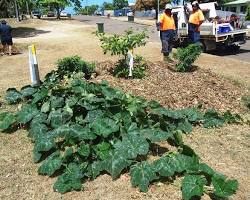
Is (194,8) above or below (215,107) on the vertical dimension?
above

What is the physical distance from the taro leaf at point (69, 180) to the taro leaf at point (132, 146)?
0.53 m

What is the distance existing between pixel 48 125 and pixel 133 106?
48.7 inches

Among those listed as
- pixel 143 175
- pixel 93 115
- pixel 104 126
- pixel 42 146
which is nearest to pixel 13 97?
pixel 93 115

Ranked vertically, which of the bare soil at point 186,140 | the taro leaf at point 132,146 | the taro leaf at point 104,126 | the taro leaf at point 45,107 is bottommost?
the bare soil at point 186,140

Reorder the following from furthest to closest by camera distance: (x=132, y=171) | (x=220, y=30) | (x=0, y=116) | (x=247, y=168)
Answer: (x=220, y=30)
(x=0, y=116)
(x=247, y=168)
(x=132, y=171)

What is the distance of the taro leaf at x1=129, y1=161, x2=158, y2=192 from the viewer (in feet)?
14.2

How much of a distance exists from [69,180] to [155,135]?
1.24 m

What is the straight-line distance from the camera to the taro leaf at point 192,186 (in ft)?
13.3

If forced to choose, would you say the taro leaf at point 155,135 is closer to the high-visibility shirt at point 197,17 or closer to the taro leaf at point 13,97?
the taro leaf at point 13,97

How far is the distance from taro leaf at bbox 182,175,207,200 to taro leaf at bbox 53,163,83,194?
1.15m

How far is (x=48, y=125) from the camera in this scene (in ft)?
18.7

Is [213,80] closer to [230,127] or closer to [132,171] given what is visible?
[230,127]

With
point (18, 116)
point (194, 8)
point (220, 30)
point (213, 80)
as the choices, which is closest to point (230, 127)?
point (213, 80)

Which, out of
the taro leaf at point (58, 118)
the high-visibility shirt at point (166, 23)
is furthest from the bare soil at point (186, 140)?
the high-visibility shirt at point (166, 23)
